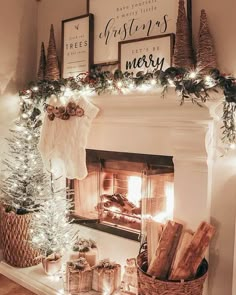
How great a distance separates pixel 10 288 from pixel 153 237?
133 centimetres

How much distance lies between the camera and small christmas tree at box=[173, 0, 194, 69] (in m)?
2.22

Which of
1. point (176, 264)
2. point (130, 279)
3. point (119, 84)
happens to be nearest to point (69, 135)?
point (119, 84)

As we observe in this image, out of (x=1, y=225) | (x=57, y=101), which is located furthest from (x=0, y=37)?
(x=1, y=225)

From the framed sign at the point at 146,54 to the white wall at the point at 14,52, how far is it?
1124 millimetres

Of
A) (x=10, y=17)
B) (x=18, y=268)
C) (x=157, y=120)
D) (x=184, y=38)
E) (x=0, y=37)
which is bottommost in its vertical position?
(x=18, y=268)

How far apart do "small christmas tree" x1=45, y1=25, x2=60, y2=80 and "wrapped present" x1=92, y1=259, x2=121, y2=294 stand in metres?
1.63

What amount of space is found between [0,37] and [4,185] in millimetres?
1341

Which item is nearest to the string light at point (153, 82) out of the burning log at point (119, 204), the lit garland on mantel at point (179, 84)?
the lit garland on mantel at point (179, 84)

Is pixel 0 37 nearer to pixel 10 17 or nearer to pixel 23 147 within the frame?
pixel 10 17

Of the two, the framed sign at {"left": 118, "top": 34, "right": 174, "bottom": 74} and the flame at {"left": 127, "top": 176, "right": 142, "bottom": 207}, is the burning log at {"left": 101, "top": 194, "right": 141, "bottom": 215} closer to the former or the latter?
the flame at {"left": 127, "top": 176, "right": 142, "bottom": 207}

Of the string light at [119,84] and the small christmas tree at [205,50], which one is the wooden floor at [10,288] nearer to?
the string light at [119,84]

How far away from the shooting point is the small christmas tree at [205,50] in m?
2.13

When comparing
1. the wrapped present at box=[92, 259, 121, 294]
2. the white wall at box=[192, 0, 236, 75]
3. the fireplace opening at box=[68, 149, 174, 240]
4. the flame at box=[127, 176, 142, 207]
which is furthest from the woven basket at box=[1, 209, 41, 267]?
the white wall at box=[192, 0, 236, 75]

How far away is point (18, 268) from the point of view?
9.74 feet
